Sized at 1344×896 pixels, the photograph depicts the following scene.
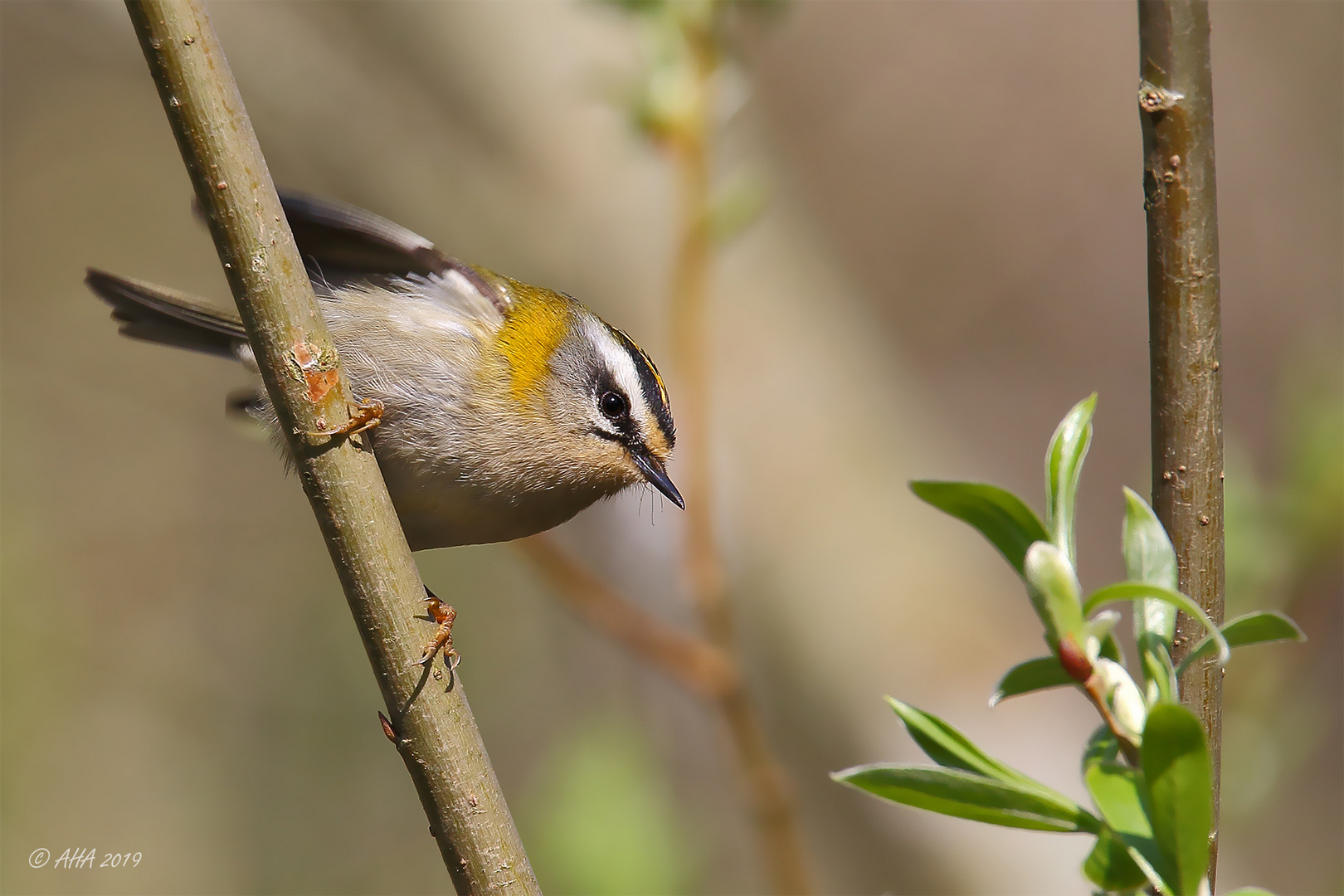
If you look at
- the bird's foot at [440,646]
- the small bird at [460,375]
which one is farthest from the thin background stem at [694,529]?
the bird's foot at [440,646]

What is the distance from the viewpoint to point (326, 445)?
1.12 meters

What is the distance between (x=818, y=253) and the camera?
4.16 m

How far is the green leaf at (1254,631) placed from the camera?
656 mm

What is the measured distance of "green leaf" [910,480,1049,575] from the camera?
2.17ft

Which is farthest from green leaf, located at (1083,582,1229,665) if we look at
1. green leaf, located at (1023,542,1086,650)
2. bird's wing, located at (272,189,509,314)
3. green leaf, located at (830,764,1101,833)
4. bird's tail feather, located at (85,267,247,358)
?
bird's tail feather, located at (85,267,247,358)

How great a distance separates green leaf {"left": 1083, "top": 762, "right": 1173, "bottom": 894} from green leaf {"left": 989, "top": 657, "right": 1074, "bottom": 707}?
0.06 m

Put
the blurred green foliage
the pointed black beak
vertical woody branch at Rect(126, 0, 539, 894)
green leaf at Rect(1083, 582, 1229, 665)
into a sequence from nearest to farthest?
green leaf at Rect(1083, 582, 1229, 665), vertical woody branch at Rect(126, 0, 539, 894), the blurred green foliage, the pointed black beak

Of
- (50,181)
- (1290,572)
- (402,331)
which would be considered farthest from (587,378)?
(50,181)

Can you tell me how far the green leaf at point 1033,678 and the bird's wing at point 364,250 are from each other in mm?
1552

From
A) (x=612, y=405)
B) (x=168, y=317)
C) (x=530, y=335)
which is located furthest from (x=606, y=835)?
Result: (x=168, y=317)

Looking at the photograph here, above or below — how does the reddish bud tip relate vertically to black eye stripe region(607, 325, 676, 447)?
below

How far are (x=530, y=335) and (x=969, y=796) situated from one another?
1.63 metres

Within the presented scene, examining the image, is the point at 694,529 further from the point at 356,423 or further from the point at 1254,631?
the point at 1254,631

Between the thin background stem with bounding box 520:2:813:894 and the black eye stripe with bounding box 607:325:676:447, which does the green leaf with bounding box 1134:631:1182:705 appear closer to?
the thin background stem with bounding box 520:2:813:894
